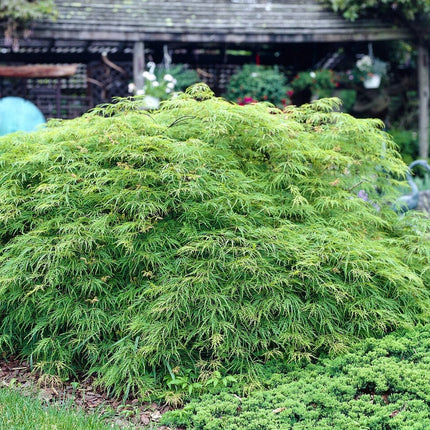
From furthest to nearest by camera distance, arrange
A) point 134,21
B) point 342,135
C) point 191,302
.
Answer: point 134,21
point 342,135
point 191,302

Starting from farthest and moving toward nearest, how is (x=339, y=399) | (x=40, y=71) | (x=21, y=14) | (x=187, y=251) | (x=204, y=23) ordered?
(x=40, y=71), (x=204, y=23), (x=21, y=14), (x=187, y=251), (x=339, y=399)

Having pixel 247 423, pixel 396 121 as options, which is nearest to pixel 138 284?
pixel 247 423

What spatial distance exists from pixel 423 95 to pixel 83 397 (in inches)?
373

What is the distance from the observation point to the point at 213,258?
3.63m

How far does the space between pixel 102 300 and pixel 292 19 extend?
8391 millimetres

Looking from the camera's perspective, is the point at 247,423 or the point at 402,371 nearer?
the point at 247,423

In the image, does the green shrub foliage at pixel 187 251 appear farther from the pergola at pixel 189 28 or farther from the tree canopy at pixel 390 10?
the tree canopy at pixel 390 10

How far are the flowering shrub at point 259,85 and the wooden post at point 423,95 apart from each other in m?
2.51

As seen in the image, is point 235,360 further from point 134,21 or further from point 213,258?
point 134,21

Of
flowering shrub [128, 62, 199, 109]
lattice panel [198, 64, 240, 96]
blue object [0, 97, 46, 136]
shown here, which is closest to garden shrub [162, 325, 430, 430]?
flowering shrub [128, 62, 199, 109]

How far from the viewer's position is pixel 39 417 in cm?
305

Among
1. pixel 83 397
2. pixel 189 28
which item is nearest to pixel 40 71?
pixel 189 28

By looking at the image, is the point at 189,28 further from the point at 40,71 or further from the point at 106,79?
the point at 40,71

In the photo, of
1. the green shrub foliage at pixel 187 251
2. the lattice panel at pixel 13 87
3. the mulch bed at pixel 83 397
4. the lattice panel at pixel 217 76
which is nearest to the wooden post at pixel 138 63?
the lattice panel at pixel 217 76
